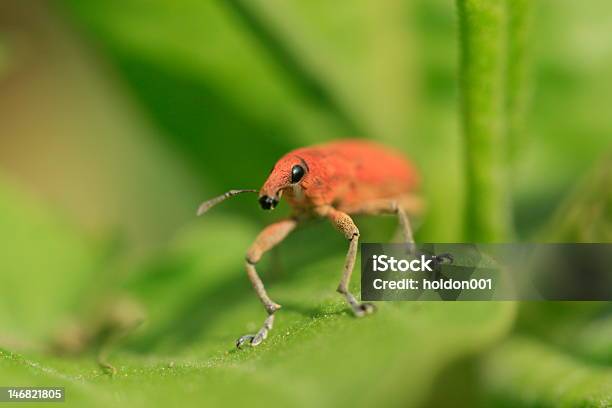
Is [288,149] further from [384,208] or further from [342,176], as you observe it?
[384,208]


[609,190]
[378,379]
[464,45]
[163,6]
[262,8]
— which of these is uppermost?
[163,6]

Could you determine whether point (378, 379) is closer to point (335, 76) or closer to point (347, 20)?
point (335, 76)

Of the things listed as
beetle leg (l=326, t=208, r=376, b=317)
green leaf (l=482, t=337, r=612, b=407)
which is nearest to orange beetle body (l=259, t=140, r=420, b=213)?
beetle leg (l=326, t=208, r=376, b=317)

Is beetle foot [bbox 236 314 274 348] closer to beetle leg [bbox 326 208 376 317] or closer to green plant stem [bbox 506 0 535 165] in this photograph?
beetle leg [bbox 326 208 376 317]

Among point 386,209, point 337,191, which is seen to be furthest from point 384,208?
point 337,191

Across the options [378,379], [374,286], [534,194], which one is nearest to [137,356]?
[374,286]
